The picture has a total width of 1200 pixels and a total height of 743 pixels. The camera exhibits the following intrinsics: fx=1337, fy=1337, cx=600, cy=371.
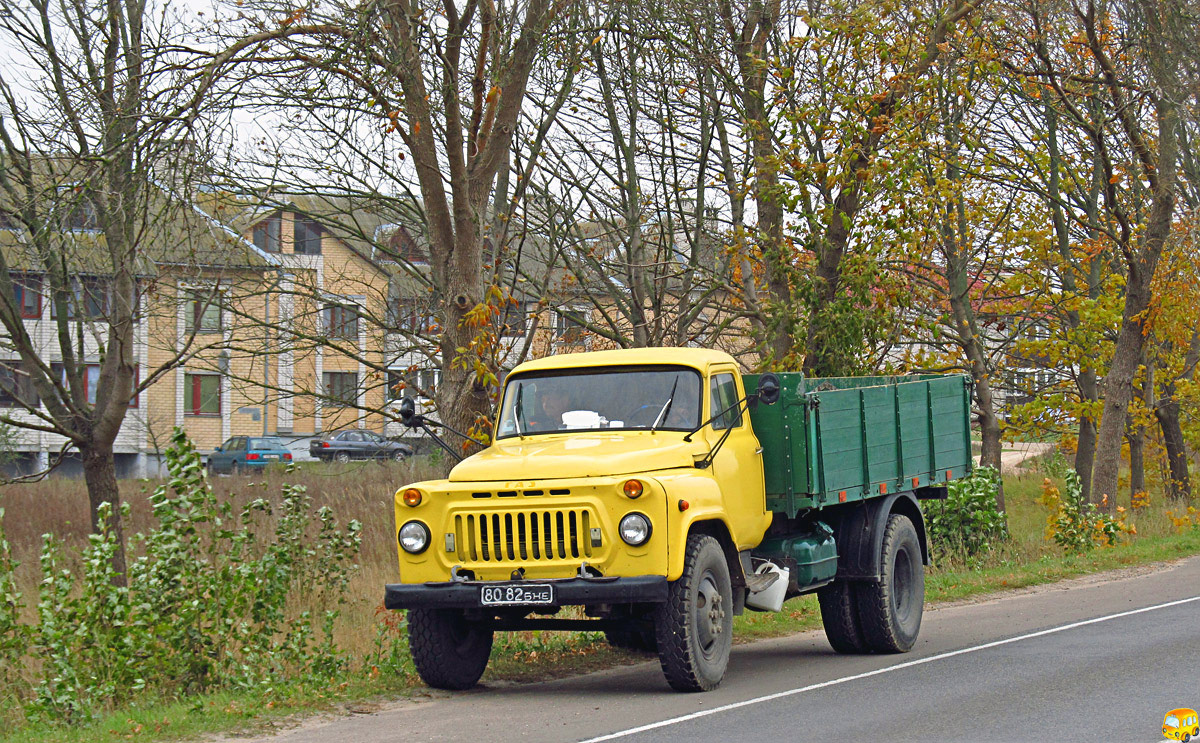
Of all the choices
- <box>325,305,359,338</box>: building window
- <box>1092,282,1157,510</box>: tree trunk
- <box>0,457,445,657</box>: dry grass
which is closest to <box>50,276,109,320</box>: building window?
<box>0,457,445,657</box>: dry grass

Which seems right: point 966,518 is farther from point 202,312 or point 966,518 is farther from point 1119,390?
point 202,312

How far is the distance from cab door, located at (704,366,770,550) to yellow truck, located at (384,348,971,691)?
2cm

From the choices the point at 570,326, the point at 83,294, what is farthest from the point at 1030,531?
the point at 83,294

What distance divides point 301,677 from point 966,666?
4804 millimetres

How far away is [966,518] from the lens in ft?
64.0

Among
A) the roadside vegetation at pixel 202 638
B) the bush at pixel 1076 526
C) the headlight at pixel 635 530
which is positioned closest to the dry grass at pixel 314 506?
the roadside vegetation at pixel 202 638

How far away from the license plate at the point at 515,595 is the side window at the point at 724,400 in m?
2.02

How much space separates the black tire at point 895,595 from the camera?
10867mm

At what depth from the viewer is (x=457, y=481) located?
886cm

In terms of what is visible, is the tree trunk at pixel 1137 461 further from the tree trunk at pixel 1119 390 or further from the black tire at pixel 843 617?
the black tire at pixel 843 617

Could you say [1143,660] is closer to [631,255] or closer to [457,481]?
[457,481]

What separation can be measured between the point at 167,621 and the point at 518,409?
9.54 feet

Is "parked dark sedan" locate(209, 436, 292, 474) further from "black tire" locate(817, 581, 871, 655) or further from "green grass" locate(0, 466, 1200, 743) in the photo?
"black tire" locate(817, 581, 871, 655)

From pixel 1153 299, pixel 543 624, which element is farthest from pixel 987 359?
pixel 543 624
